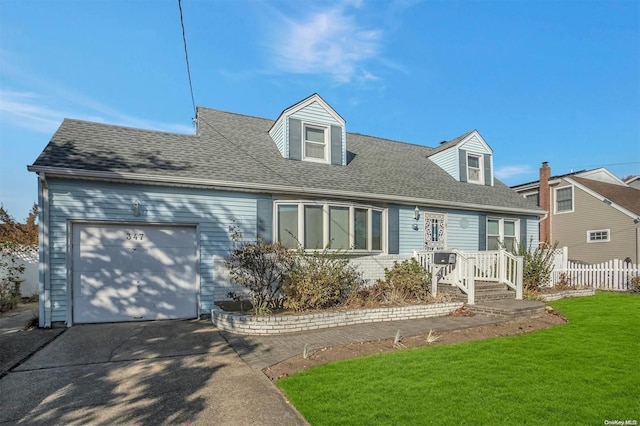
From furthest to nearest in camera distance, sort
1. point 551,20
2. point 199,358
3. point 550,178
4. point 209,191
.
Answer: point 550,178 → point 551,20 → point 209,191 → point 199,358

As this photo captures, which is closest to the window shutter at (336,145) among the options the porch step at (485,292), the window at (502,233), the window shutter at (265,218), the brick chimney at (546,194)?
the window shutter at (265,218)

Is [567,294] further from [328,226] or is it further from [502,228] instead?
[328,226]

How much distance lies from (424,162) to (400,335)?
11.0 m

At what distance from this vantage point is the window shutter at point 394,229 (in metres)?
11.8

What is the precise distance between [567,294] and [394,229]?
255 inches

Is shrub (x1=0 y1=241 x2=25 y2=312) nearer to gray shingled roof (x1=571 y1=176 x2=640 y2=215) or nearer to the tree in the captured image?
the tree

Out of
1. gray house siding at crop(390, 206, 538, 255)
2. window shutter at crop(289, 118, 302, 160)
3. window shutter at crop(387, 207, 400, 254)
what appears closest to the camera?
window shutter at crop(387, 207, 400, 254)

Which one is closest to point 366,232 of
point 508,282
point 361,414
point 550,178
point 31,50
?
point 508,282

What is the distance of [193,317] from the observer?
9.17m

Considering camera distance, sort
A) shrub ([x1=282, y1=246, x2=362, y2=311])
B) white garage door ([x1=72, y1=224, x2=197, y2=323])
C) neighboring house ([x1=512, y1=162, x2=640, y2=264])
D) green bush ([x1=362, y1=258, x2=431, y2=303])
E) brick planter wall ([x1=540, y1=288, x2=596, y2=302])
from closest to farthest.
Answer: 1. shrub ([x1=282, y1=246, x2=362, y2=311])
2. white garage door ([x1=72, y1=224, x2=197, y2=323])
3. green bush ([x1=362, y1=258, x2=431, y2=303])
4. brick planter wall ([x1=540, y1=288, x2=596, y2=302])
5. neighboring house ([x1=512, y1=162, x2=640, y2=264])

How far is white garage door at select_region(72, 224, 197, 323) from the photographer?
8.39m

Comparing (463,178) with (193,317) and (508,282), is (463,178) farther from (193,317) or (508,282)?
(193,317)

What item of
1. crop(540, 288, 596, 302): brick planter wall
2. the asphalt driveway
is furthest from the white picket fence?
the asphalt driveway

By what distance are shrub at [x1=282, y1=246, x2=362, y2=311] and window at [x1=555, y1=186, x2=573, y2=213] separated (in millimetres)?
19602
